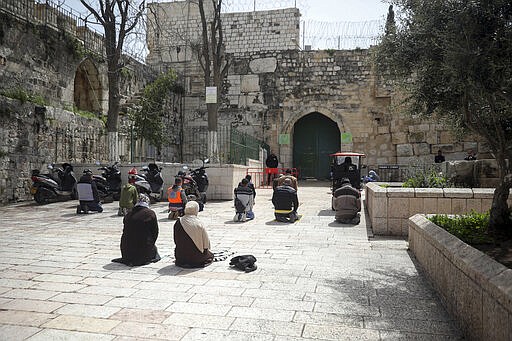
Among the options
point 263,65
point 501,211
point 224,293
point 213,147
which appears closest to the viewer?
point 224,293

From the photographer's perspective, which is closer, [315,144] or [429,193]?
[429,193]

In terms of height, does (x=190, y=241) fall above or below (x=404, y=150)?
below

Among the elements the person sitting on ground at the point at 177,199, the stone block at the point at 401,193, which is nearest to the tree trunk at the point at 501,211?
the stone block at the point at 401,193

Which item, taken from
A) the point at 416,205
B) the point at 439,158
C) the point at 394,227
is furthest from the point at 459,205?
the point at 439,158

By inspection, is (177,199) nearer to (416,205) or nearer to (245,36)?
(416,205)

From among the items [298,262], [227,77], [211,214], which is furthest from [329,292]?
[227,77]

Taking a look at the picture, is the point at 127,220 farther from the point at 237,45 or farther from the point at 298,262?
the point at 237,45

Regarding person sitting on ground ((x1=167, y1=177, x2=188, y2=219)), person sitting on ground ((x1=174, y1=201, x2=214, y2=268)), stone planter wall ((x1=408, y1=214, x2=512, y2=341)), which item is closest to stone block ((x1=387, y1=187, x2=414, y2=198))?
stone planter wall ((x1=408, y1=214, x2=512, y2=341))

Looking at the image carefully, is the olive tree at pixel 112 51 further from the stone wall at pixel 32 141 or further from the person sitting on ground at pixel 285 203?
the person sitting on ground at pixel 285 203

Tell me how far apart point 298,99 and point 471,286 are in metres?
18.4

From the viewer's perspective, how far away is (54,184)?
11930mm

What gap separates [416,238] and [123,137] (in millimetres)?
13021

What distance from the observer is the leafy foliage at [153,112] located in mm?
16344

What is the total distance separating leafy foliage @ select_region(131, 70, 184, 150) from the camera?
53.6 ft
